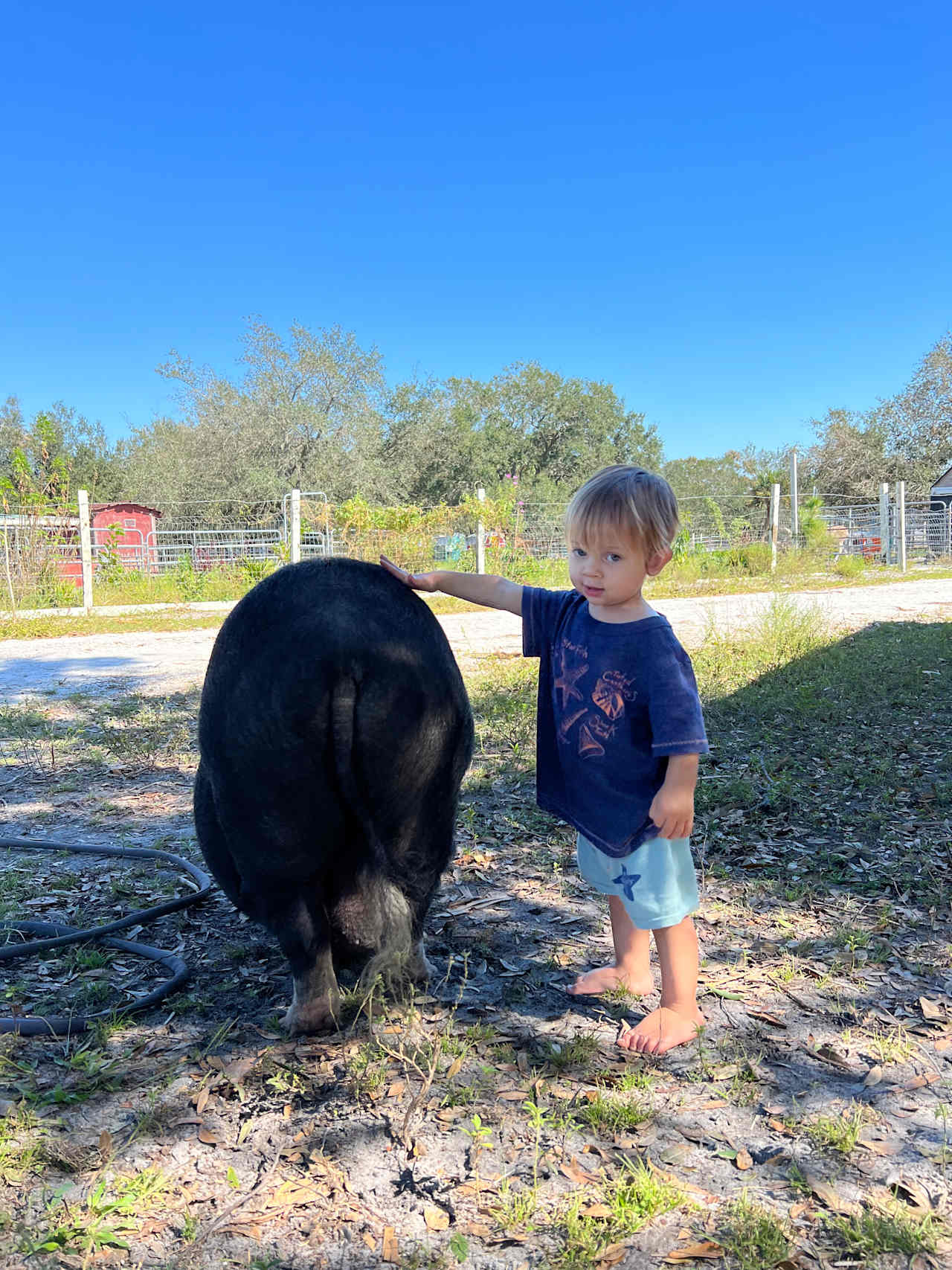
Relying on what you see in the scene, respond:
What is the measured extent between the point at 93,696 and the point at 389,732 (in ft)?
20.9

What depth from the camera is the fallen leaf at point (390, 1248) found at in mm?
1626

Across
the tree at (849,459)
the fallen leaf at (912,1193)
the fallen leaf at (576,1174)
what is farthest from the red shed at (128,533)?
the tree at (849,459)

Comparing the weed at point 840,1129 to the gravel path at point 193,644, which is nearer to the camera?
the weed at point 840,1129

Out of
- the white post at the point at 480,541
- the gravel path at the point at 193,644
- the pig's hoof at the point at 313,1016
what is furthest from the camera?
the white post at the point at 480,541

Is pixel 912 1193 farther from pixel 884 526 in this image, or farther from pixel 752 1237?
pixel 884 526

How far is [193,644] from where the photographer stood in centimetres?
1130

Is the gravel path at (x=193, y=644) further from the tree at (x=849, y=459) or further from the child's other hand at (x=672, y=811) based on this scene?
the tree at (x=849, y=459)

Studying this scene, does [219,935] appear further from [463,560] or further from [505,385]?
[505,385]

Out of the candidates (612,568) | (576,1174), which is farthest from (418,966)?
(612,568)

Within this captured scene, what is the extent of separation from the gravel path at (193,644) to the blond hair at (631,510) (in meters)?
6.24

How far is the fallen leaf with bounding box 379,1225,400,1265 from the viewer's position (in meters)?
1.63

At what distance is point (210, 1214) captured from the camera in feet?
5.74

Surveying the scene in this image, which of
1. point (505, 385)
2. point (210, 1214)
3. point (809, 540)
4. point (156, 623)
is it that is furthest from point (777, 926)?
point (505, 385)

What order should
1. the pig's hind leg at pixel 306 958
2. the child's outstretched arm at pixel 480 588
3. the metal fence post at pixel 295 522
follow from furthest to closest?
the metal fence post at pixel 295 522 → the child's outstretched arm at pixel 480 588 → the pig's hind leg at pixel 306 958
